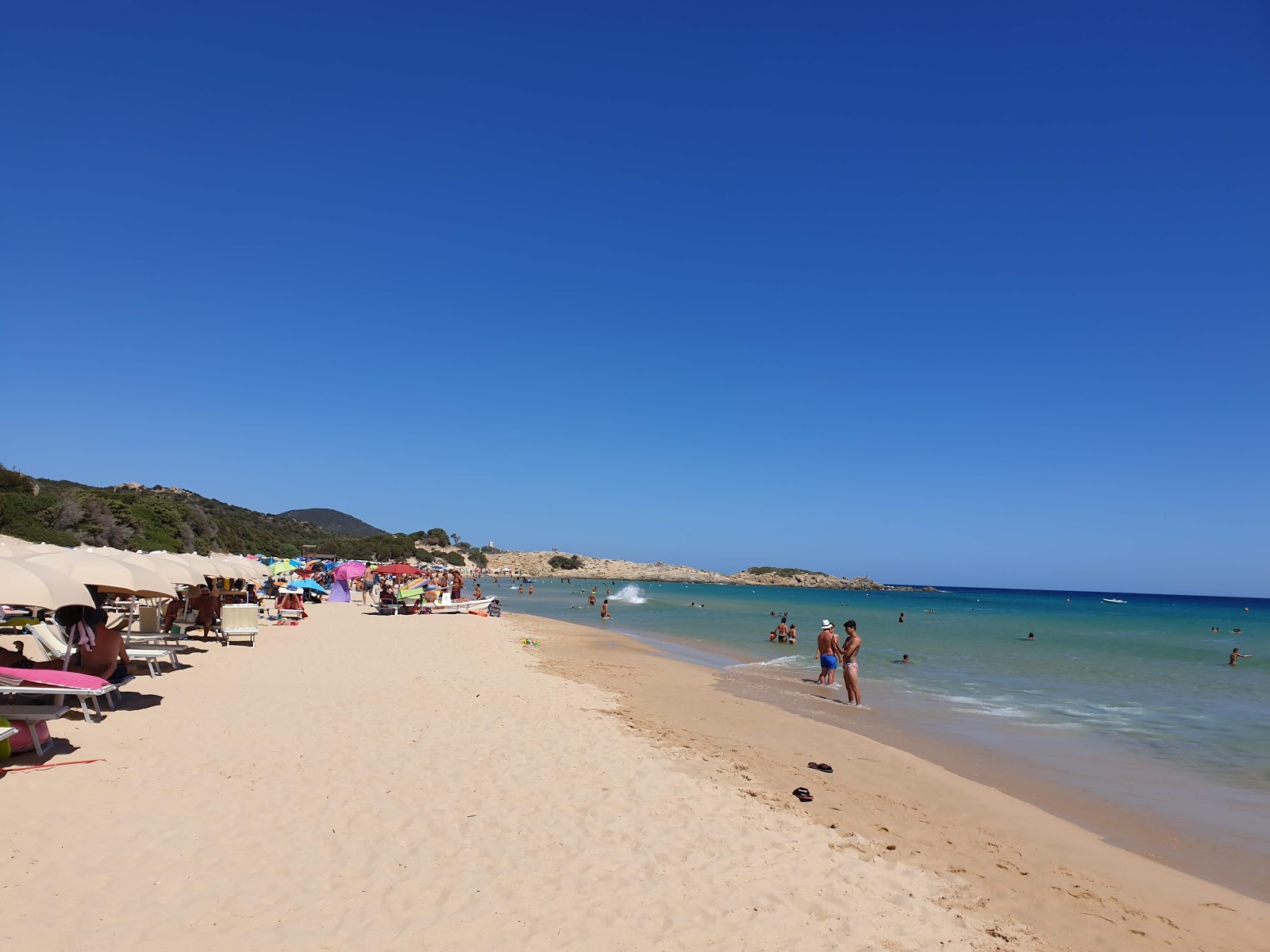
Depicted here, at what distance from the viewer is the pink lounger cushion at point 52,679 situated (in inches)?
267

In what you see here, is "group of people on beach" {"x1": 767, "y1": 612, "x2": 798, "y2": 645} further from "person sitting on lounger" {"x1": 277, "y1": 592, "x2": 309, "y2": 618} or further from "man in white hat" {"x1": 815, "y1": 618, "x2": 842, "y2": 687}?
"person sitting on lounger" {"x1": 277, "y1": 592, "x2": 309, "y2": 618}

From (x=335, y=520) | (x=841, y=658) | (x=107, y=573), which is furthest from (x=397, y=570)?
(x=335, y=520)

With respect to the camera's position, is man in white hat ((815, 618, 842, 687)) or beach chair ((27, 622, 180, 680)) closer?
beach chair ((27, 622, 180, 680))

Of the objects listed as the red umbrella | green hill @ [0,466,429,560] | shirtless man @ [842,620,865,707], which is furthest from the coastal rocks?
shirtless man @ [842,620,865,707]

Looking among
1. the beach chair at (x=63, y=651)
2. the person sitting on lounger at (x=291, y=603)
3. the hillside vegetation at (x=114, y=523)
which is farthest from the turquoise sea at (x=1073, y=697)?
the hillside vegetation at (x=114, y=523)

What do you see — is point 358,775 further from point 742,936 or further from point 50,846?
point 742,936

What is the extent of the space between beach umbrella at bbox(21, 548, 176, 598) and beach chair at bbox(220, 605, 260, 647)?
18.3ft

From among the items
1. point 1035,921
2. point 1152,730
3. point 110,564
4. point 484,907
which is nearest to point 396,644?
point 110,564

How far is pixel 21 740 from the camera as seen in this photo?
20.3 ft

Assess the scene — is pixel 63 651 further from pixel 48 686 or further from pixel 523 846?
pixel 523 846

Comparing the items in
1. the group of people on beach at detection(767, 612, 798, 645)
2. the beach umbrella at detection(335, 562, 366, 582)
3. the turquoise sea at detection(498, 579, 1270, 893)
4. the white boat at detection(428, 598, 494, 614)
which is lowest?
the turquoise sea at detection(498, 579, 1270, 893)

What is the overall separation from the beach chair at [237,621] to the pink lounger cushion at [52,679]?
7.87 m

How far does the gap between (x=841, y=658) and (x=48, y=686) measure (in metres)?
13.2

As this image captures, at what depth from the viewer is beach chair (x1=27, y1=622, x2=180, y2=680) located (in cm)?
914
